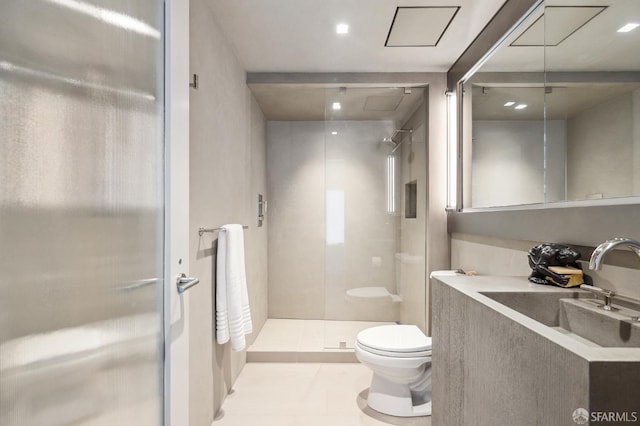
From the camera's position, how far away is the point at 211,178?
1.80 meters

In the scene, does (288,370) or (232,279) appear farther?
(288,370)

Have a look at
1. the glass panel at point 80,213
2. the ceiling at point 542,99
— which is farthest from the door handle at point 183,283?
the ceiling at point 542,99

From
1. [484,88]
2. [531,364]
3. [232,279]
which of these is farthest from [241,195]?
[531,364]

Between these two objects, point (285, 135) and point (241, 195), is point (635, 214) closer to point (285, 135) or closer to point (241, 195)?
point (241, 195)

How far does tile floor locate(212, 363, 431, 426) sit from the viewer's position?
1954 millimetres

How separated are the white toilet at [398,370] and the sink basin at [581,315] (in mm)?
894

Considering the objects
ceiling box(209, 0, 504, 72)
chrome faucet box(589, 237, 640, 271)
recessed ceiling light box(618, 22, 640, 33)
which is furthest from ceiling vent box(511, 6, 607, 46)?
chrome faucet box(589, 237, 640, 271)

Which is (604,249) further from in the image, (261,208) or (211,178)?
(261,208)

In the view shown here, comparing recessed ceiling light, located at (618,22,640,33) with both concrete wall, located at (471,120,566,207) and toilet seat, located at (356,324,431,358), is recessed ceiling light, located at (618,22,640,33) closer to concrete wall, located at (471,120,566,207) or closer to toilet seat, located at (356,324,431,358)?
concrete wall, located at (471,120,566,207)

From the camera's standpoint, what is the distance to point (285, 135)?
12.1ft

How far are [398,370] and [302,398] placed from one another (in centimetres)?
71

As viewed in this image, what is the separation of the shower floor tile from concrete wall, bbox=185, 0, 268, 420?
0.26m

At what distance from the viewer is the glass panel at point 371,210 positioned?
279 centimetres

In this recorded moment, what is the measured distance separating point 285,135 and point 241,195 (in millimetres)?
1403
